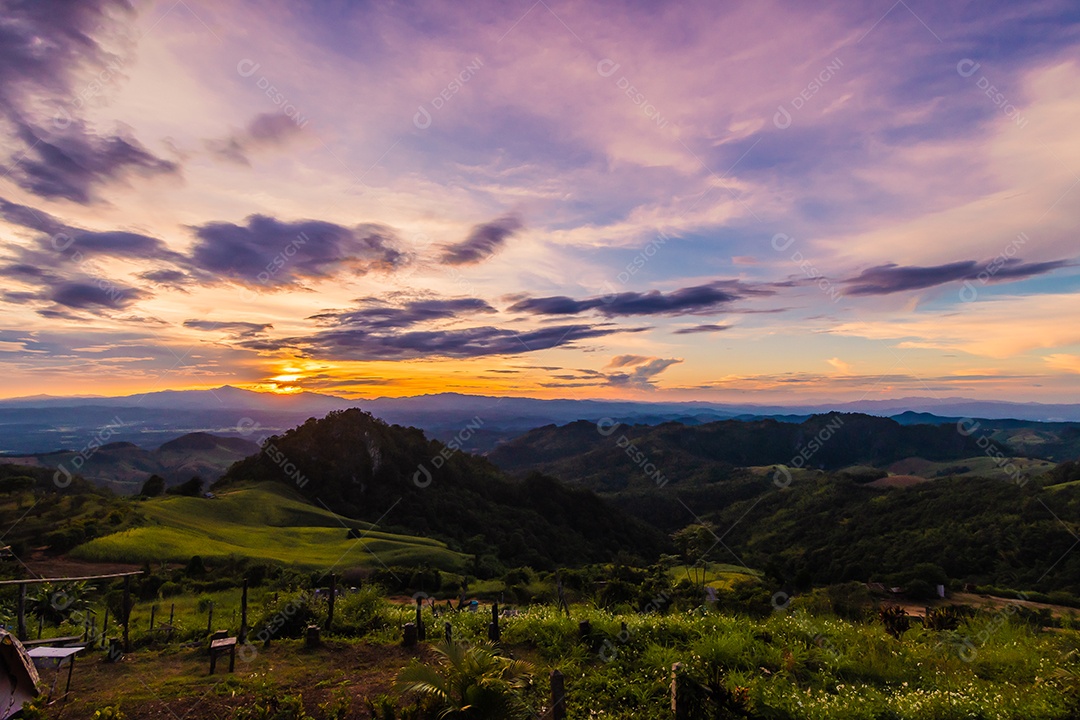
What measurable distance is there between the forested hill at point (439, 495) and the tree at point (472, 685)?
68.2m

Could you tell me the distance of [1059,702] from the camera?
849 cm

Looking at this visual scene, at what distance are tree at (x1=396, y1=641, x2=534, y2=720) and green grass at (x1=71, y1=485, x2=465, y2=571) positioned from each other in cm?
3831

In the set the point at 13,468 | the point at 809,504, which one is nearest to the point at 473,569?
the point at 13,468

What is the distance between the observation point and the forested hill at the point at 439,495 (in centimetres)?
8650

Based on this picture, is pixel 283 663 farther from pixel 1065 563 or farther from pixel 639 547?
pixel 639 547

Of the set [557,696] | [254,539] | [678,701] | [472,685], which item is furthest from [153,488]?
[678,701]

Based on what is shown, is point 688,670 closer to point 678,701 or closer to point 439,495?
point 678,701

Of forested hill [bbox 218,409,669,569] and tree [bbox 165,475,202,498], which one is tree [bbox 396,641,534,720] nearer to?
forested hill [bbox 218,409,669,569]

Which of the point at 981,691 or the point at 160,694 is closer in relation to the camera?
the point at 981,691

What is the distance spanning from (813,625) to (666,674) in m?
4.67

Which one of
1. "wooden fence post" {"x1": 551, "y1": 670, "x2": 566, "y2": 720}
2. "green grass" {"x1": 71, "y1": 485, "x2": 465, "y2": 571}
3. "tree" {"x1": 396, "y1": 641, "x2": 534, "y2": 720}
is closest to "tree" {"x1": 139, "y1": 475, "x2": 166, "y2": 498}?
"green grass" {"x1": 71, "y1": 485, "x2": 465, "y2": 571}

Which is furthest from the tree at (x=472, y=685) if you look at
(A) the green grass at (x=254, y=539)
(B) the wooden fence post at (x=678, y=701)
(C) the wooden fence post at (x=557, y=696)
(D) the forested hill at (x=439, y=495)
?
(D) the forested hill at (x=439, y=495)

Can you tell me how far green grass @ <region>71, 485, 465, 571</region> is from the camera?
38.2 meters

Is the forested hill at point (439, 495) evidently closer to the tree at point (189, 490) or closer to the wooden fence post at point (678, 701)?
the tree at point (189, 490)
